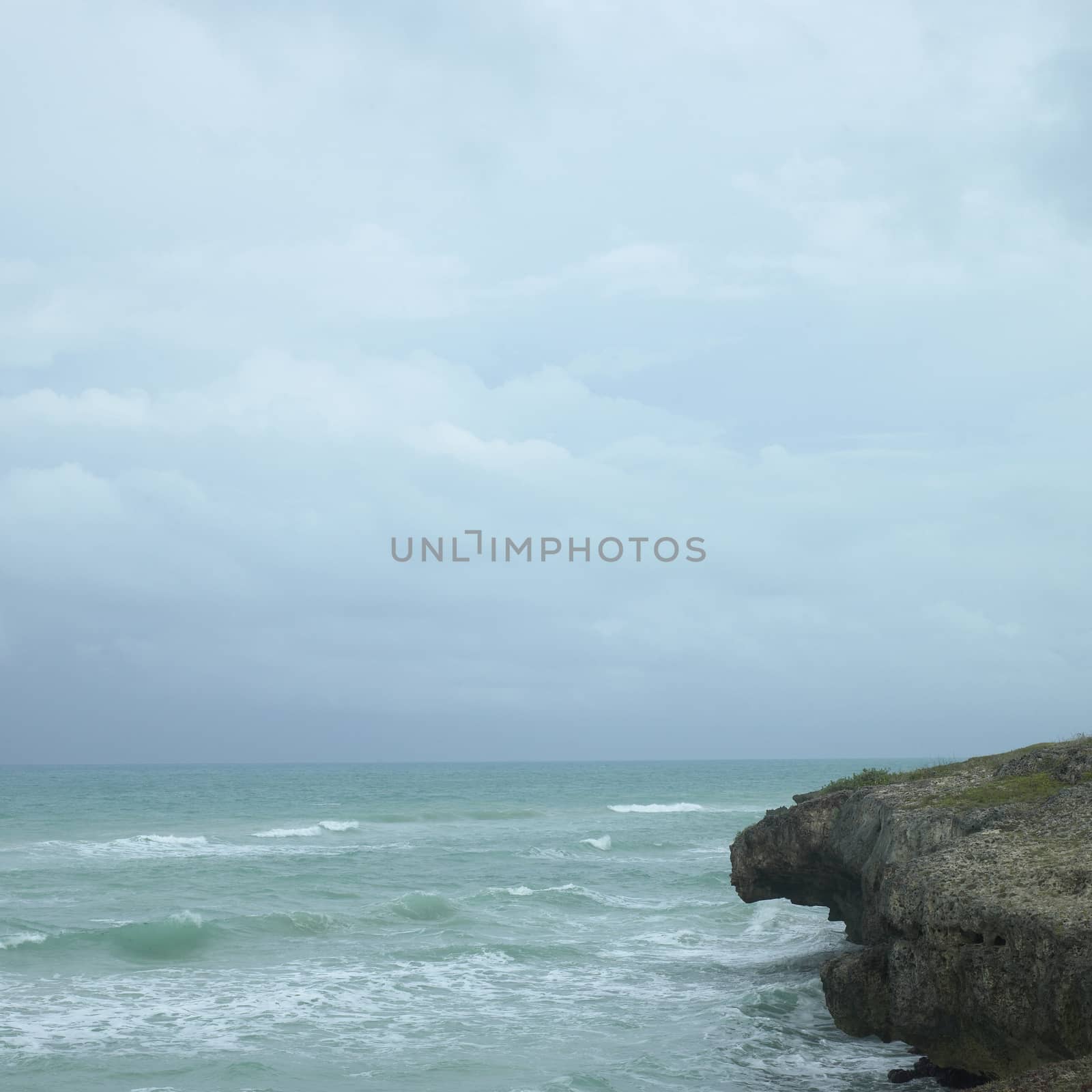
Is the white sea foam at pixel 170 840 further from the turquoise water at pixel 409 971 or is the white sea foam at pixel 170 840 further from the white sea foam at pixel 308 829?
the white sea foam at pixel 308 829

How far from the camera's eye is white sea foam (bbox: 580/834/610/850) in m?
45.0

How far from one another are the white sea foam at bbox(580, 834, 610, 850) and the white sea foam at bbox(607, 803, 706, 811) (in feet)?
86.8

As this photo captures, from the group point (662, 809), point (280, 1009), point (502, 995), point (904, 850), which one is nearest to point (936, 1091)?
point (904, 850)

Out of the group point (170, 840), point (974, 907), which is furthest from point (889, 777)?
point (170, 840)

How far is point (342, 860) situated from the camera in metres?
40.2

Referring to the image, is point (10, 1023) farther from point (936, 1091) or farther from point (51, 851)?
point (51, 851)

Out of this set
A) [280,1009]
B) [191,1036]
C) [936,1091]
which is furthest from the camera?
[280,1009]

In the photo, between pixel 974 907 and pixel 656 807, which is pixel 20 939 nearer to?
pixel 974 907

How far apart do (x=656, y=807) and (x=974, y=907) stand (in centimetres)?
6789

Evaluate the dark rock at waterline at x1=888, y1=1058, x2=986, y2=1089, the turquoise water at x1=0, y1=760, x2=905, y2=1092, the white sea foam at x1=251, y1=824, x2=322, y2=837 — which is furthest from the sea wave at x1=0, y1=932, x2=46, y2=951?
the white sea foam at x1=251, y1=824, x2=322, y2=837

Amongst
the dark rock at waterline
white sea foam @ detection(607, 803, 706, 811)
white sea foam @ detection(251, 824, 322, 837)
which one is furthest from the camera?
white sea foam @ detection(607, 803, 706, 811)

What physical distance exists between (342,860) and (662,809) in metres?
39.4

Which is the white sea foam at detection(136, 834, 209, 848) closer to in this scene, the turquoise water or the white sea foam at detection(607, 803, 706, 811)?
the turquoise water

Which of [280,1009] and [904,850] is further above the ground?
[904,850]
